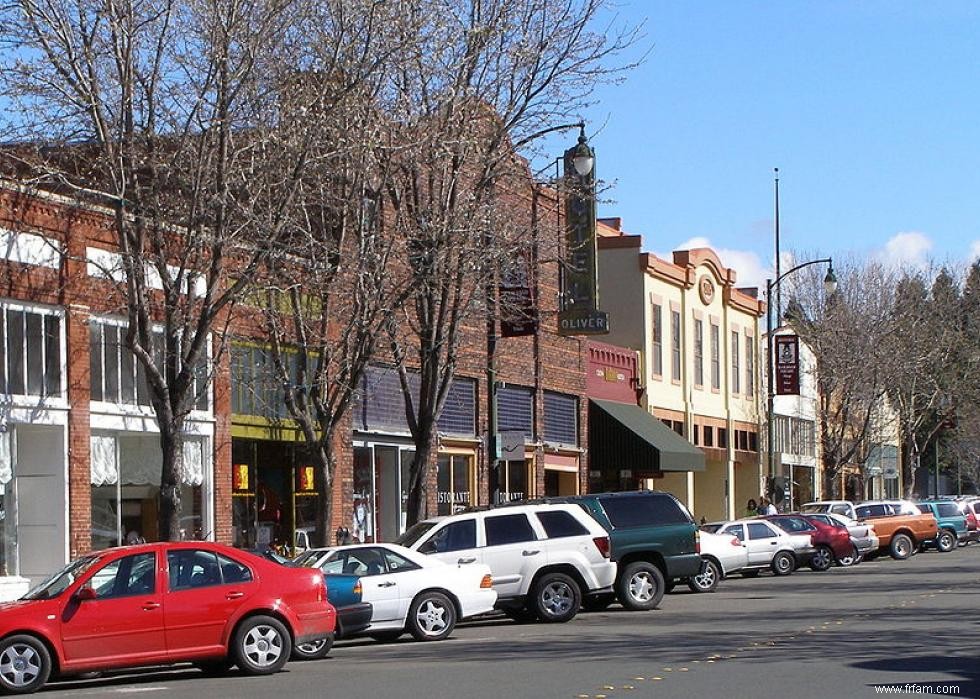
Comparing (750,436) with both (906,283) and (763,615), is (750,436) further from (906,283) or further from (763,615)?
(763,615)

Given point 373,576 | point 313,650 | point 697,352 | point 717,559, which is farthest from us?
point 697,352

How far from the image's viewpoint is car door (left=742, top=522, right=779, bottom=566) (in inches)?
1318

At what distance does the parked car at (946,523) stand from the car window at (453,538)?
26.0m

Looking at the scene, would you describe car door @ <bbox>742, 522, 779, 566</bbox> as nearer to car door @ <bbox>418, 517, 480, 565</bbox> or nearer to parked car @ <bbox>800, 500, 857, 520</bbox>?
parked car @ <bbox>800, 500, 857, 520</bbox>

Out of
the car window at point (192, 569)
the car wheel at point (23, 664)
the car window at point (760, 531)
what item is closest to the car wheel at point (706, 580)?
the car window at point (760, 531)

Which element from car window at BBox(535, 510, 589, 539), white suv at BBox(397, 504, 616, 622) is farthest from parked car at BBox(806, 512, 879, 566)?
white suv at BBox(397, 504, 616, 622)

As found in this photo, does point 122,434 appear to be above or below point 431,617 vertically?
above

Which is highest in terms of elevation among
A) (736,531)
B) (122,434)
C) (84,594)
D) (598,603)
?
(122,434)

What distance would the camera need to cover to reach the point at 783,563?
3444 centimetres

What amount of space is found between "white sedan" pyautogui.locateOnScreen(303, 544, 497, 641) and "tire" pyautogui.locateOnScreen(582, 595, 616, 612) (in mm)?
4877

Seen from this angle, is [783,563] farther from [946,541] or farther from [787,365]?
[787,365]

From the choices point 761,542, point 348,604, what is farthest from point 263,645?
point 761,542

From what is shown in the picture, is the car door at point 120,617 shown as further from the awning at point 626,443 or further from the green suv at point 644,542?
the awning at point 626,443

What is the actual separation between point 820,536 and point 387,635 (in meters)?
18.1
